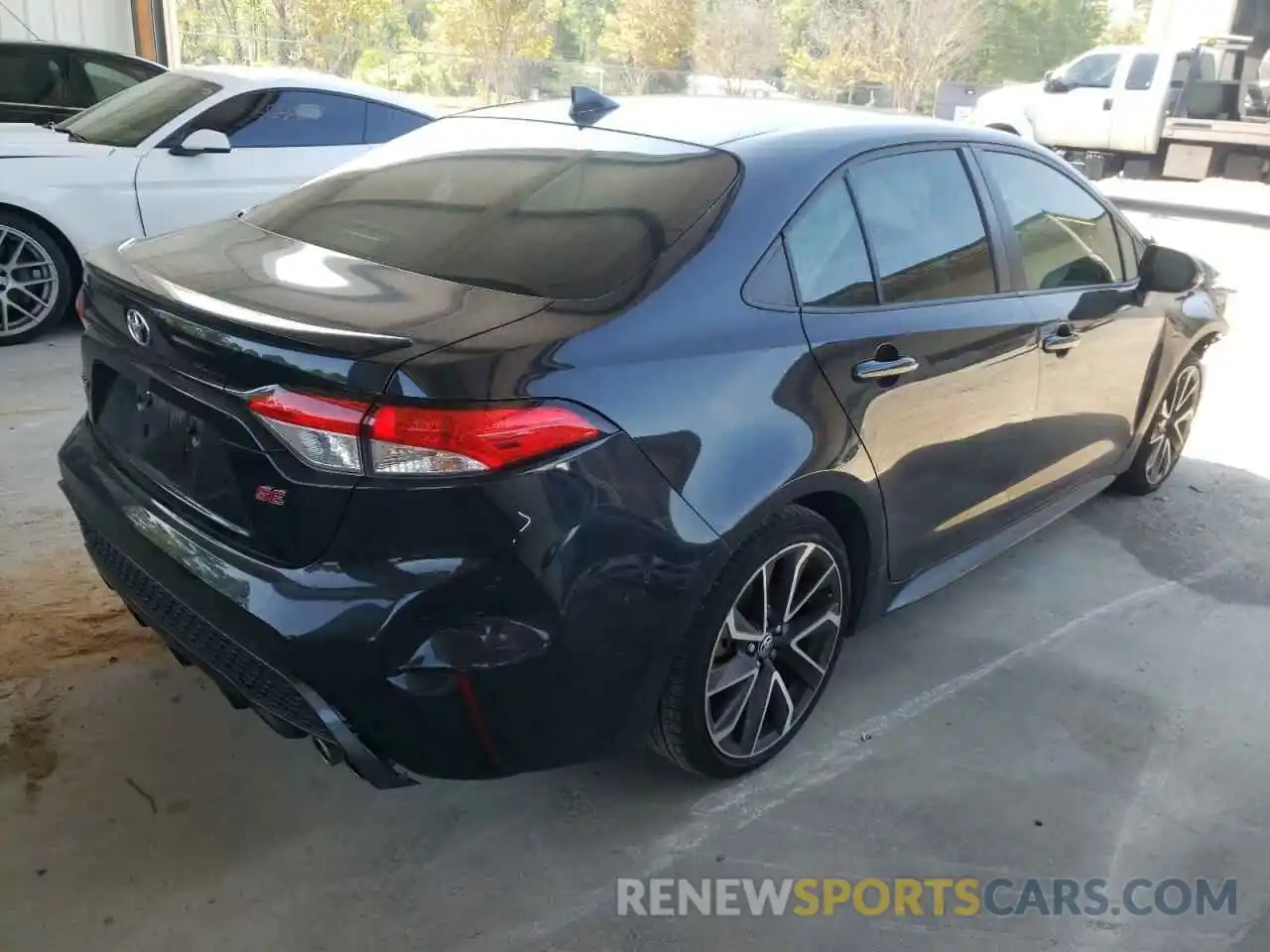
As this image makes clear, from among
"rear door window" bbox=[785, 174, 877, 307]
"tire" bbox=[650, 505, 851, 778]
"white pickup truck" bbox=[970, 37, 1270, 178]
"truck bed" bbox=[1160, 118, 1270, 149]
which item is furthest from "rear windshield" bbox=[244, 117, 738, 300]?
"truck bed" bbox=[1160, 118, 1270, 149]

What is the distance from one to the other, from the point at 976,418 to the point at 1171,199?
1467 centimetres

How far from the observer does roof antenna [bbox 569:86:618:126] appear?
304cm

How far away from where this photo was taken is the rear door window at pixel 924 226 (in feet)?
9.40

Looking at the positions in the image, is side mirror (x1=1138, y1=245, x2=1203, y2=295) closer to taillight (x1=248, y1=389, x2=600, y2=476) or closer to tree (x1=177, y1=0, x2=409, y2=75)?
taillight (x1=248, y1=389, x2=600, y2=476)

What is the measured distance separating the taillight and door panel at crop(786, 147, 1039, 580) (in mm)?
876

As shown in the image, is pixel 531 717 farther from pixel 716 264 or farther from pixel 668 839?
pixel 716 264

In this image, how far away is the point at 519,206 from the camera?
262 cm

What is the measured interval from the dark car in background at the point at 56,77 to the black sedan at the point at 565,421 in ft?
17.8

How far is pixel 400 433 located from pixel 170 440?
25.7 inches

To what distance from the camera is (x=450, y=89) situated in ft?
88.3

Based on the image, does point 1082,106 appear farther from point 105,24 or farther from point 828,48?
→ point 828,48

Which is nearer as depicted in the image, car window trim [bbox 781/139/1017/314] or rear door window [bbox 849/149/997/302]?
car window trim [bbox 781/139/1017/314]

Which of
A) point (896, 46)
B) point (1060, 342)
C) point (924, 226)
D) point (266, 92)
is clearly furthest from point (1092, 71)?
point (896, 46)

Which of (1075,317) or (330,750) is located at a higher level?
(1075,317)
